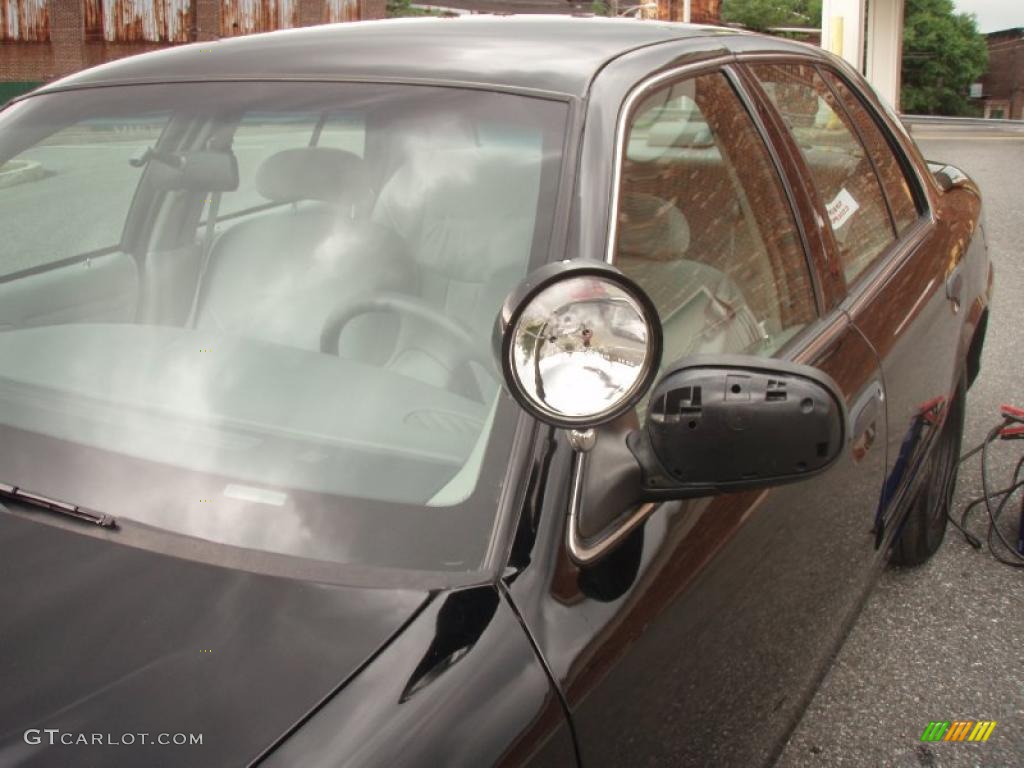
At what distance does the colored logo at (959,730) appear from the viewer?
9.57 feet

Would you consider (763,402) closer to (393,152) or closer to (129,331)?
(393,152)

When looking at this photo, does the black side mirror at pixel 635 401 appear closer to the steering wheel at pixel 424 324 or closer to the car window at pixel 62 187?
the steering wheel at pixel 424 324

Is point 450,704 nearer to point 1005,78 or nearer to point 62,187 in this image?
point 62,187

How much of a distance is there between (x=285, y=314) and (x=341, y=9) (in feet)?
124

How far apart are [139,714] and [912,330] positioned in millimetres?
2164

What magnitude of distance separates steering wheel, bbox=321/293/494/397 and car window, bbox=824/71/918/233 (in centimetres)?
167

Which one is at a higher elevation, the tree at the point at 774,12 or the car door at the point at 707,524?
the tree at the point at 774,12

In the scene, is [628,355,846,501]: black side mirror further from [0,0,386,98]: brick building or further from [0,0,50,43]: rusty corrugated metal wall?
[0,0,50,43]: rusty corrugated metal wall

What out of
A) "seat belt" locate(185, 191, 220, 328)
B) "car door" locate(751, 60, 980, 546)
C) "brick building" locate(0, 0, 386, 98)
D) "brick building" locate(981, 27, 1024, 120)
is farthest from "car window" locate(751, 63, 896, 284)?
"brick building" locate(981, 27, 1024, 120)

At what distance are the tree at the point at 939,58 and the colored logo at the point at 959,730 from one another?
94.3 m

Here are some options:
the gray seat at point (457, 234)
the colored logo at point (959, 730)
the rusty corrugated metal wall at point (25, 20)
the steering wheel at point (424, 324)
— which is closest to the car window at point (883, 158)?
the colored logo at point (959, 730)

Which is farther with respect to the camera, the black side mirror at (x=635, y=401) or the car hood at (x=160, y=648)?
the black side mirror at (x=635, y=401)

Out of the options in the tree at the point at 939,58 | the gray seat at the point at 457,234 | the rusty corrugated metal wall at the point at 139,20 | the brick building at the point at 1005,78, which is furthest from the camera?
the tree at the point at 939,58

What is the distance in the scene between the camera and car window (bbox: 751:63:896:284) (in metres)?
2.64
